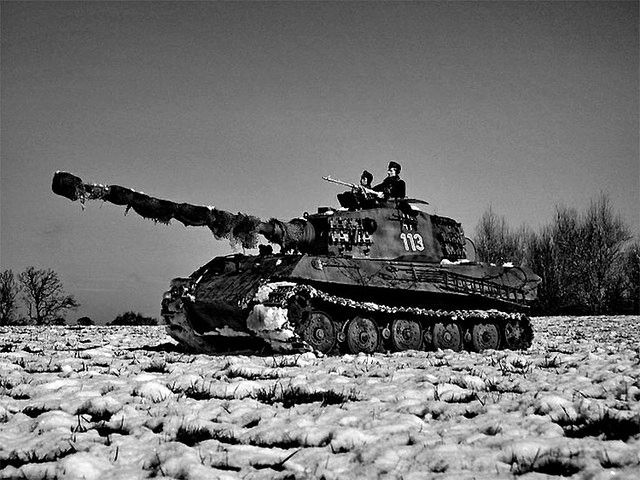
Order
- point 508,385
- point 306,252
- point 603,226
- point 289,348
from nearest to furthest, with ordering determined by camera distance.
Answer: point 508,385
point 289,348
point 306,252
point 603,226

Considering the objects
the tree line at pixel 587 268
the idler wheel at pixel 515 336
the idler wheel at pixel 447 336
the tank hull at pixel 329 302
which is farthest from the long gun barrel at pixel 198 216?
the tree line at pixel 587 268

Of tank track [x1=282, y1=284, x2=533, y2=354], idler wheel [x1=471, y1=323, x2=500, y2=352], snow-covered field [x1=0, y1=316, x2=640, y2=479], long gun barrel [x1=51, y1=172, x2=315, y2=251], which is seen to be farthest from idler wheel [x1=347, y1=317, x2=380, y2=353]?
snow-covered field [x1=0, y1=316, x2=640, y2=479]

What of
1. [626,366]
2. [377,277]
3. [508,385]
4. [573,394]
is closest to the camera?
[573,394]

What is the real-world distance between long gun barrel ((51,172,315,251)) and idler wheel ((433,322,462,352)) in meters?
3.36

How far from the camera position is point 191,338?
13016mm

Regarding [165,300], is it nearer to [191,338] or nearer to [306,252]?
[191,338]

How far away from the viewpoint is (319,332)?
1122 cm

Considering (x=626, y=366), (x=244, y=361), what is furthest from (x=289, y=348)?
(x=626, y=366)

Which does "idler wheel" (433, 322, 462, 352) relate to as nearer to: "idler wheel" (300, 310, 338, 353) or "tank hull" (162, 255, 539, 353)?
"tank hull" (162, 255, 539, 353)

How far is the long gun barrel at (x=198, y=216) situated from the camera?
9.56 m

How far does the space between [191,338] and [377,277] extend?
4.16m

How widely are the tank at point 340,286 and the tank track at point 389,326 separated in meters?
0.02

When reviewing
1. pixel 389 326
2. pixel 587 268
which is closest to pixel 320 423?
pixel 389 326

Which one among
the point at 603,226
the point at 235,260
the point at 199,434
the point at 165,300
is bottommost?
the point at 199,434
